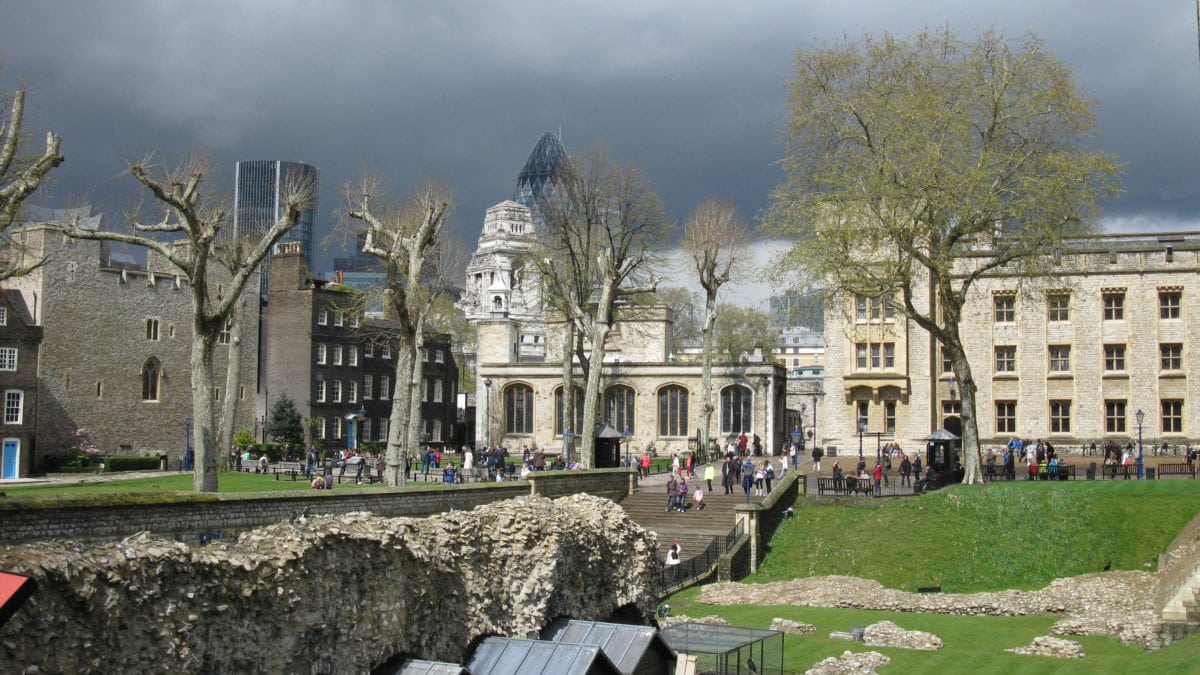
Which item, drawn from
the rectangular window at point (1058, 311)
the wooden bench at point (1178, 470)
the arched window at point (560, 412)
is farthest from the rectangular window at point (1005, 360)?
the arched window at point (560, 412)

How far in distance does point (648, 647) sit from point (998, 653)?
31.8 feet

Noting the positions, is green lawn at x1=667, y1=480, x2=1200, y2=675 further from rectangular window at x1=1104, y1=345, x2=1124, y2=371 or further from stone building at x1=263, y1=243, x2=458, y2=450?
stone building at x1=263, y1=243, x2=458, y2=450

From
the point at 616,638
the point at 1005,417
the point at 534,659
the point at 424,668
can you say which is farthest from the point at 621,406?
the point at 424,668

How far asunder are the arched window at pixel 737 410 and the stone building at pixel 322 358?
21805 millimetres

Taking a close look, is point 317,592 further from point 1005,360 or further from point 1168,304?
point 1168,304

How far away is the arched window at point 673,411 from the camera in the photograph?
63.2 meters

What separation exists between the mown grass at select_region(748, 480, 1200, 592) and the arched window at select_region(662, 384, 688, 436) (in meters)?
25.8

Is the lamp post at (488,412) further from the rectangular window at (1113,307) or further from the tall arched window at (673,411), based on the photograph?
the rectangular window at (1113,307)

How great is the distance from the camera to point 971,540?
34219mm

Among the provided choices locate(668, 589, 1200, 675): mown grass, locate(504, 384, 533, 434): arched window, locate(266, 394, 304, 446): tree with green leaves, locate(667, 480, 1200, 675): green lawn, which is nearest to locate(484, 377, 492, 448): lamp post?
locate(504, 384, 533, 434): arched window

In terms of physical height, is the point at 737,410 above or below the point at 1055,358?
below

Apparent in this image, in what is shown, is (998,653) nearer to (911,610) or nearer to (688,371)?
(911,610)

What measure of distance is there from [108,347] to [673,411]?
31283mm

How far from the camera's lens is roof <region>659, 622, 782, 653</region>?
786 inches
